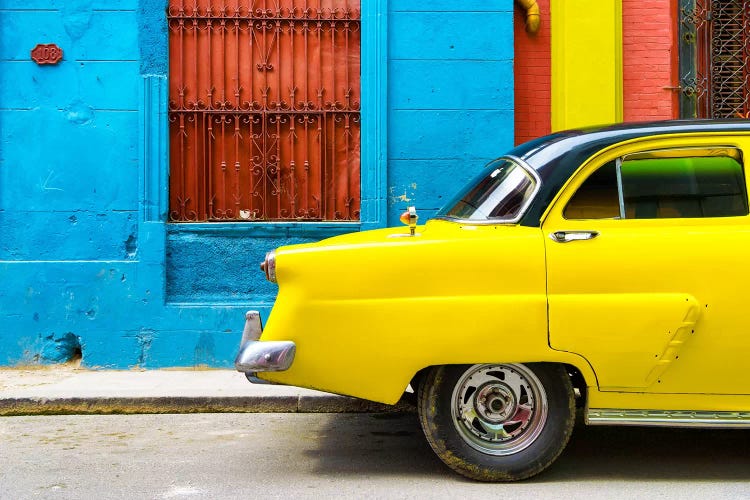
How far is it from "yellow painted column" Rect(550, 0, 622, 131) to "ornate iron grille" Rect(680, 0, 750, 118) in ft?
2.26

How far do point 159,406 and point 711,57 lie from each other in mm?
6083

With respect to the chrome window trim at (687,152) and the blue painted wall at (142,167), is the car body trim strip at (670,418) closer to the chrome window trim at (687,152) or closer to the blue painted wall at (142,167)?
the chrome window trim at (687,152)

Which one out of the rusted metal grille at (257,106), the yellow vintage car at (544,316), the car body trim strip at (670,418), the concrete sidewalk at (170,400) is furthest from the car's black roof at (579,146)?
the rusted metal grille at (257,106)

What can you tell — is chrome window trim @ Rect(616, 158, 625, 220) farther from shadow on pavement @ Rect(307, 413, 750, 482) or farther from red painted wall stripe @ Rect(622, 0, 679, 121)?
red painted wall stripe @ Rect(622, 0, 679, 121)

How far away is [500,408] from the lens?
515 cm

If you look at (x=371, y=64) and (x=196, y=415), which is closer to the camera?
(x=196, y=415)

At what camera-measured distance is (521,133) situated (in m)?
9.39

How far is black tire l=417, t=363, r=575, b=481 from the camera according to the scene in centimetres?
510

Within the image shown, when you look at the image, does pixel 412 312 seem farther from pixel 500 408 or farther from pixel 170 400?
pixel 170 400

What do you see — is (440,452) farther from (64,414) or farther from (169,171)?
(169,171)

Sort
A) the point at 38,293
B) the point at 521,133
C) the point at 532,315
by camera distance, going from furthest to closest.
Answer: the point at 521,133
the point at 38,293
the point at 532,315

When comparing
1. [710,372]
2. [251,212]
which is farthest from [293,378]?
[251,212]

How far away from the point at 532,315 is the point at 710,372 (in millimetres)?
957

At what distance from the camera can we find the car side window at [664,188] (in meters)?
5.21
